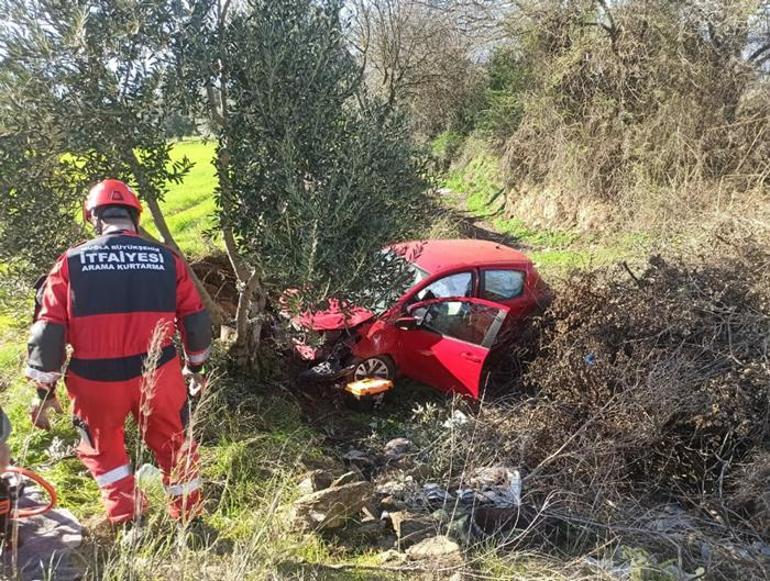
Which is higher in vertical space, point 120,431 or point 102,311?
point 102,311

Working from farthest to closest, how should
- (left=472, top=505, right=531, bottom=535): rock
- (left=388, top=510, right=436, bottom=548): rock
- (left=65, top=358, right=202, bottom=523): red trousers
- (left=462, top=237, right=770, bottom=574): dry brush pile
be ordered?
(left=462, top=237, right=770, bottom=574): dry brush pile < (left=472, top=505, right=531, bottom=535): rock < (left=388, top=510, right=436, bottom=548): rock < (left=65, top=358, right=202, bottom=523): red trousers

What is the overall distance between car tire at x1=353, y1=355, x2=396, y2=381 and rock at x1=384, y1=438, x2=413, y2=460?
1001 mm

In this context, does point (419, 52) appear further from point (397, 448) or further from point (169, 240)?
point (397, 448)

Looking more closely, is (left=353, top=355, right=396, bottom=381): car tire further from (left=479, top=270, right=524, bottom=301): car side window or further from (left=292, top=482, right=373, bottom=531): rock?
(left=292, top=482, right=373, bottom=531): rock

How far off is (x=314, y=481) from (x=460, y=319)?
9.12 ft

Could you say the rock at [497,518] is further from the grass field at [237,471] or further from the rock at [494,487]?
the grass field at [237,471]

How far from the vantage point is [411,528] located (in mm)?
3873

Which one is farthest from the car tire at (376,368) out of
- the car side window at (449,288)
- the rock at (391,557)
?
the rock at (391,557)

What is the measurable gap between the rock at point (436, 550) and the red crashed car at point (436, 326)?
8.61ft

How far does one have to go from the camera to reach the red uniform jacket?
10.3 ft

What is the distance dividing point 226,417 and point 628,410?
138 inches

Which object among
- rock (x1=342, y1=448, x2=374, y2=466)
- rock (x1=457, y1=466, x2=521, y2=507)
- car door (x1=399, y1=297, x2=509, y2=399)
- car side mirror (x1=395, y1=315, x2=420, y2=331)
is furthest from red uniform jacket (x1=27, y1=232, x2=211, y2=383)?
car door (x1=399, y1=297, x2=509, y2=399)

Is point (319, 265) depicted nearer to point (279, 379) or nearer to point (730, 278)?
point (279, 379)

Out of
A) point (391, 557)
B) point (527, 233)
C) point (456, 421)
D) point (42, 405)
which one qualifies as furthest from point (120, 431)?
point (527, 233)
